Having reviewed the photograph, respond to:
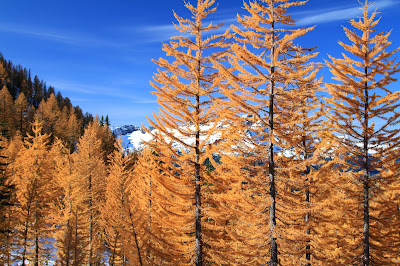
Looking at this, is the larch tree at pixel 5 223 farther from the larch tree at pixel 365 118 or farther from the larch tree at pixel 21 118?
the larch tree at pixel 21 118

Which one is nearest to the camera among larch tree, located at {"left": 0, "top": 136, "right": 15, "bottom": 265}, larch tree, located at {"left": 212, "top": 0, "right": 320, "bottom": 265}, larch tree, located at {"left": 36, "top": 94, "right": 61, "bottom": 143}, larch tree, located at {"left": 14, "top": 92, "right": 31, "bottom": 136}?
larch tree, located at {"left": 212, "top": 0, "right": 320, "bottom": 265}

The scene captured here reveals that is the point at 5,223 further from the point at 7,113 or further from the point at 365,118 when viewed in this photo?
the point at 7,113

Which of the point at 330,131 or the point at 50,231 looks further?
the point at 50,231

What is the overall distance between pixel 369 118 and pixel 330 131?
1.74 m

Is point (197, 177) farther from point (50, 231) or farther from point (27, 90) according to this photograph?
point (27, 90)

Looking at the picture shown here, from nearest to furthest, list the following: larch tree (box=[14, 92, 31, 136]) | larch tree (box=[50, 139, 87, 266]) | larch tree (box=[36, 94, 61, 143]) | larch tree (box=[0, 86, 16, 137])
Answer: larch tree (box=[50, 139, 87, 266]) < larch tree (box=[0, 86, 16, 137]) < larch tree (box=[14, 92, 31, 136]) < larch tree (box=[36, 94, 61, 143])

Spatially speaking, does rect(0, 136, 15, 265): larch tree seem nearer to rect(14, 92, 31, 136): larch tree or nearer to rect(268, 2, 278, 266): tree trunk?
rect(268, 2, 278, 266): tree trunk

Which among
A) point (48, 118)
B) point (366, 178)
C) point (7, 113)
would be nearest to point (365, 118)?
point (366, 178)

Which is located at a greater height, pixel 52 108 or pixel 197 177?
pixel 52 108

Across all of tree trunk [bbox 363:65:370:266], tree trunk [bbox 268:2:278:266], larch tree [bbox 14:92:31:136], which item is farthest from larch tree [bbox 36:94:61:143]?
tree trunk [bbox 363:65:370:266]

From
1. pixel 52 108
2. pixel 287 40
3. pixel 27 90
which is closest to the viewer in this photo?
pixel 287 40

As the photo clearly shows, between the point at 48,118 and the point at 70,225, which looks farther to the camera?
the point at 48,118

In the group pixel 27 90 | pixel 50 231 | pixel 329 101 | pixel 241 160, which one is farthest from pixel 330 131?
pixel 27 90

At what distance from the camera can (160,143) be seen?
392 inches
